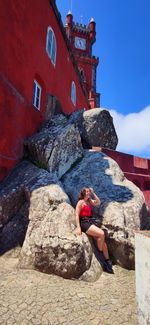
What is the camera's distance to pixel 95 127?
925cm

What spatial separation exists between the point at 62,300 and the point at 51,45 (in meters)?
9.75

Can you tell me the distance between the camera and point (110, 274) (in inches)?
168

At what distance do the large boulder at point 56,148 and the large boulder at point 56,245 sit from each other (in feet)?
5.63

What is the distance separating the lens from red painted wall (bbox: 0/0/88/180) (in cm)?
595

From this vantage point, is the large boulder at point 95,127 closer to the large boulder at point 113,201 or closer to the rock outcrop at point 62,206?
the rock outcrop at point 62,206

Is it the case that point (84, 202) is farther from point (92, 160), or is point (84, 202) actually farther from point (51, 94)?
point (51, 94)

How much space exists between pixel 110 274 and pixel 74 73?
1250 cm

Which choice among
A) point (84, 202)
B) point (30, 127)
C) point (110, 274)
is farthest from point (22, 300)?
point (30, 127)

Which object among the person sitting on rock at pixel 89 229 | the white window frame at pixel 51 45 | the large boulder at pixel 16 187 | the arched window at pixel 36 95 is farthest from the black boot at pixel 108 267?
the white window frame at pixel 51 45

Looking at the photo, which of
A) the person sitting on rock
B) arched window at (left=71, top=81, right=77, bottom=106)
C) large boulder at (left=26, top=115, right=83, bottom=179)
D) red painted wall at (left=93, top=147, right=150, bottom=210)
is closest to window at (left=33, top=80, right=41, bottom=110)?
large boulder at (left=26, top=115, right=83, bottom=179)

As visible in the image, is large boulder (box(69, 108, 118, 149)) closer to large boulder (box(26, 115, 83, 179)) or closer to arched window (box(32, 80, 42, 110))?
large boulder (box(26, 115, 83, 179))

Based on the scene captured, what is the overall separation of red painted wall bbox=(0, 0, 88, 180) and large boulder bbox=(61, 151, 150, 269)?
6.73ft

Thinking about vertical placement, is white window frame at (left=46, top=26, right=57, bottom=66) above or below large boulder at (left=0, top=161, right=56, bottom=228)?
above

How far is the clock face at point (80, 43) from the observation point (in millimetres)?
25866
